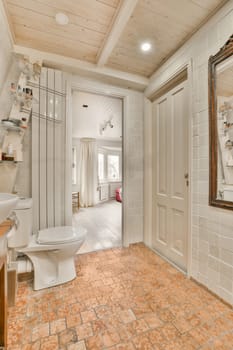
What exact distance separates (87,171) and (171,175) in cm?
400

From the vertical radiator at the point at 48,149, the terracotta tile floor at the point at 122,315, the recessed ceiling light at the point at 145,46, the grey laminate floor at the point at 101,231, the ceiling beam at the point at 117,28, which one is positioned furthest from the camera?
the grey laminate floor at the point at 101,231

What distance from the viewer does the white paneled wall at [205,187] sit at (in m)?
1.33

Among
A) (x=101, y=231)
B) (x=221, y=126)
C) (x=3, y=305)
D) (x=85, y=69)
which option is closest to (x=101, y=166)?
(x=101, y=231)

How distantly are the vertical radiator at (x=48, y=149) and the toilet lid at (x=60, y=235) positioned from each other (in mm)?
251

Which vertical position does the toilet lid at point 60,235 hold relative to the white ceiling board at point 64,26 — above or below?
below

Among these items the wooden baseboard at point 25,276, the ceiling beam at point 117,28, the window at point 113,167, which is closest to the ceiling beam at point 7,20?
the ceiling beam at point 117,28

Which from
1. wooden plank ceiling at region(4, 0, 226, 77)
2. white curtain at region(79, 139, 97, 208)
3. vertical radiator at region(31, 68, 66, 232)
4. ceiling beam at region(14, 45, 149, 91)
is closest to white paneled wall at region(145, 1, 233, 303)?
wooden plank ceiling at region(4, 0, 226, 77)

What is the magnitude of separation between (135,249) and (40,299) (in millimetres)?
1272

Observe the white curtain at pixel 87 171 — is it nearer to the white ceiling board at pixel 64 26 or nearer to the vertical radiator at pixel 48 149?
the vertical radiator at pixel 48 149

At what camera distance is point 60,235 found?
1.60m

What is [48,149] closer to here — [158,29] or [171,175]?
[171,175]

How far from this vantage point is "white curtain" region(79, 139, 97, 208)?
5566 mm

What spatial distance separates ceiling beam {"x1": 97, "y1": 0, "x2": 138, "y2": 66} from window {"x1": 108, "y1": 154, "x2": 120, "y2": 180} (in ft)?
15.7

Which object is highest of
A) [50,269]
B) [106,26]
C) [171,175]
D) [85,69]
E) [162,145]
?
[106,26]
